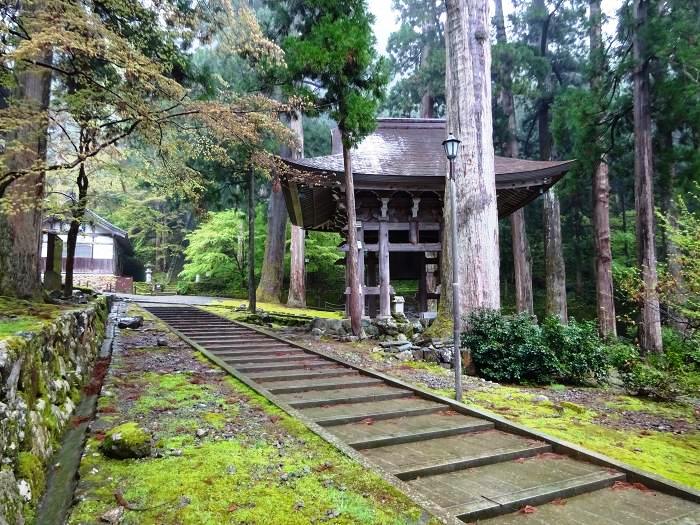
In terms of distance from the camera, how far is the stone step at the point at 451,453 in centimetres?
349

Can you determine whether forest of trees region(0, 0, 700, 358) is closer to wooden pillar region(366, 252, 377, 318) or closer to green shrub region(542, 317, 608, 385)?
green shrub region(542, 317, 608, 385)

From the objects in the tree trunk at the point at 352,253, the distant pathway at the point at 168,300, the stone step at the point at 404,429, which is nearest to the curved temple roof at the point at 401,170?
the tree trunk at the point at 352,253

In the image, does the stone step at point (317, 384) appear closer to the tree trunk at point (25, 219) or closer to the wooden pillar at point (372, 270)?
the tree trunk at point (25, 219)

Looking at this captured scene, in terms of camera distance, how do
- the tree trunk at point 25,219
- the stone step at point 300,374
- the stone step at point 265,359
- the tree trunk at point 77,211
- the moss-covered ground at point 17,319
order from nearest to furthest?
the moss-covered ground at point 17,319 < the stone step at point 300,374 < the tree trunk at point 25,219 < the stone step at point 265,359 < the tree trunk at point 77,211

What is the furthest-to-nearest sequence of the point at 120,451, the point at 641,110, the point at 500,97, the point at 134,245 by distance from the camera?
the point at 134,245 < the point at 500,97 < the point at 641,110 < the point at 120,451

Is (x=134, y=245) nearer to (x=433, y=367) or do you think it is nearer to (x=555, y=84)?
(x=555, y=84)

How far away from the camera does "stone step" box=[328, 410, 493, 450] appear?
3.99 metres

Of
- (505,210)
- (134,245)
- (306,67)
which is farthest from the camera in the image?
(134,245)

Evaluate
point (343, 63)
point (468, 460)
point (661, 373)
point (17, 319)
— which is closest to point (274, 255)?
point (343, 63)

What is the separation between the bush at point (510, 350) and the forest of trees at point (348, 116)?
80 cm

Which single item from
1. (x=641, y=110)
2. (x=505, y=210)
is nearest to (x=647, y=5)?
(x=641, y=110)

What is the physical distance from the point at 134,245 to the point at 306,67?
104 feet

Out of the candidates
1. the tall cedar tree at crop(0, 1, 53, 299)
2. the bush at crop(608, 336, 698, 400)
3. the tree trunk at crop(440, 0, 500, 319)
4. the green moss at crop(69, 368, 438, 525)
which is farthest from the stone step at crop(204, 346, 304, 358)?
the bush at crop(608, 336, 698, 400)

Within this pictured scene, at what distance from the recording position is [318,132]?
2472 cm
